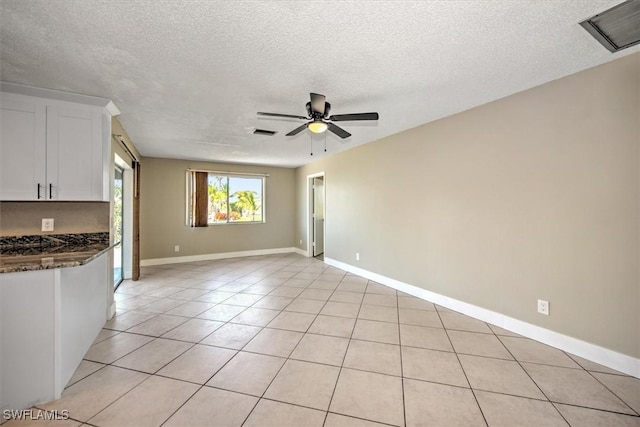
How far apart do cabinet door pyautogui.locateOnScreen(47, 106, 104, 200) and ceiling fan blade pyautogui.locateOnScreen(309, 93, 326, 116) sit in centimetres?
222

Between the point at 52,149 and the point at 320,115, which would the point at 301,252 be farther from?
the point at 52,149

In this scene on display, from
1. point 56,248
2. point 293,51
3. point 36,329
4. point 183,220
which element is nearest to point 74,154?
point 56,248

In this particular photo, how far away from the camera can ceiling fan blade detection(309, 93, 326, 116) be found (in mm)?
2305

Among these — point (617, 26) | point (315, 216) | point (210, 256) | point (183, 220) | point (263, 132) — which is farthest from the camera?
point (315, 216)

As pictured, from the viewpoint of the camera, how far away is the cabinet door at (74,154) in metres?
2.50

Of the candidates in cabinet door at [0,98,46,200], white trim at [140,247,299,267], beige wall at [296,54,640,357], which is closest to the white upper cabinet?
cabinet door at [0,98,46,200]

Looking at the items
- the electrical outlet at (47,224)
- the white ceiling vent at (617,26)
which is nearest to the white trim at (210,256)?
the electrical outlet at (47,224)

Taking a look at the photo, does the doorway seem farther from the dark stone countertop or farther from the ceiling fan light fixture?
the dark stone countertop

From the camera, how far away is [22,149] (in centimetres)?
239

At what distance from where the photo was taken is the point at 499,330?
8.97 ft

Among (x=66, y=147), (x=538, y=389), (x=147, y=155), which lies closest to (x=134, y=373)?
(x=66, y=147)

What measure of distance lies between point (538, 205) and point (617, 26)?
1409 millimetres

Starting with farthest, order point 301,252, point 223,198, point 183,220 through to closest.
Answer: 1. point 301,252
2. point 223,198
3. point 183,220

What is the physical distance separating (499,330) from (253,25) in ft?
11.5
